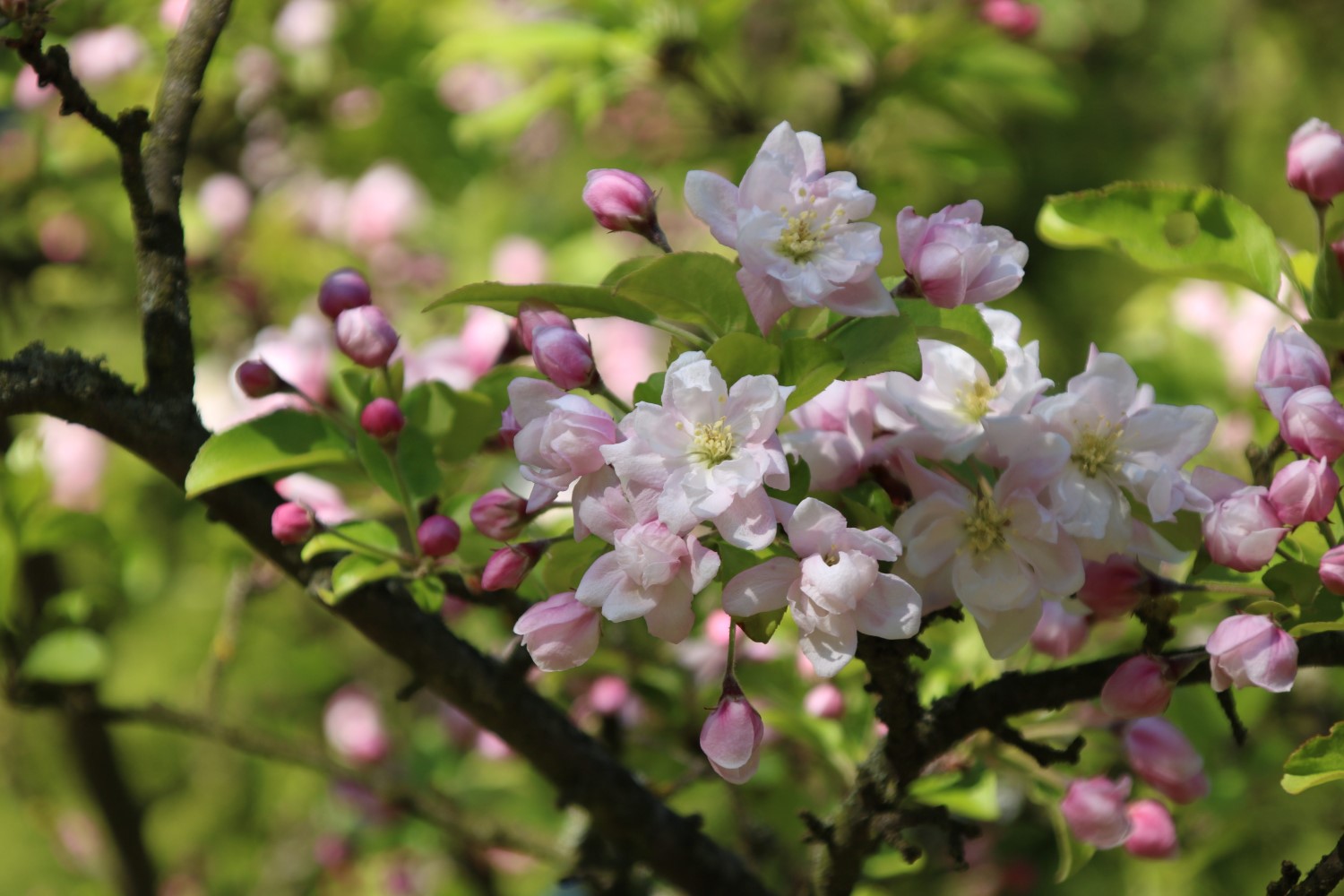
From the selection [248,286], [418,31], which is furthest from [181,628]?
[418,31]

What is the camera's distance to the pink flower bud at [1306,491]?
0.79 metres

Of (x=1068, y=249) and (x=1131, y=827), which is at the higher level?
(x=1131, y=827)

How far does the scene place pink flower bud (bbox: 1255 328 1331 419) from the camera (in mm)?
833

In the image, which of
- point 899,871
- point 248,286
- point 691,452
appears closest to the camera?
point 691,452

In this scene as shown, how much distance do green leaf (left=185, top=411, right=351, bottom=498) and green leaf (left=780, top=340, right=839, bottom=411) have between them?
1.36 ft

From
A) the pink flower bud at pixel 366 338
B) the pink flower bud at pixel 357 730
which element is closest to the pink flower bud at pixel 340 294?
the pink flower bud at pixel 366 338

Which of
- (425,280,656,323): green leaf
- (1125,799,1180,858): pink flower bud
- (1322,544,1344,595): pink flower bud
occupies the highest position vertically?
(425,280,656,323): green leaf

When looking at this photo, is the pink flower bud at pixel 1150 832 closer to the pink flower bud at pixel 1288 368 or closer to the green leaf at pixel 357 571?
the pink flower bud at pixel 1288 368

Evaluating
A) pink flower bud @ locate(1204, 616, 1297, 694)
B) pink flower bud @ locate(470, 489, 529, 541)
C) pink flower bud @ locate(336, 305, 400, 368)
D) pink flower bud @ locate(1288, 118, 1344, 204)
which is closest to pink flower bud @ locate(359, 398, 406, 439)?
pink flower bud @ locate(336, 305, 400, 368)

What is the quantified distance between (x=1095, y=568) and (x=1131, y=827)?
35 cm

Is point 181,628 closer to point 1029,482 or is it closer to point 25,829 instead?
point 25,829

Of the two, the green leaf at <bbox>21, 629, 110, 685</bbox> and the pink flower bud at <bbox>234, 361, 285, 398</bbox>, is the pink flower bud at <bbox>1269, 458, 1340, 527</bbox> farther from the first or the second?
the green leaf at <bbox>21, 629, 110, 685</bbox>

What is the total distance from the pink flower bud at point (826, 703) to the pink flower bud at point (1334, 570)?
61 cm

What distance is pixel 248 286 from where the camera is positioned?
2529mm
